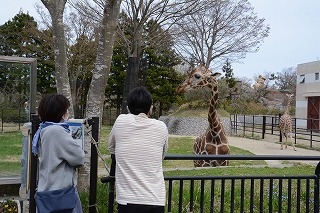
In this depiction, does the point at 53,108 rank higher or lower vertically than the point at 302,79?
lower

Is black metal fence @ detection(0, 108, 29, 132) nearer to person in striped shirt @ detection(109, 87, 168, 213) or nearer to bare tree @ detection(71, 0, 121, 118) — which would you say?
bare tree @ detection(71, 0, 121, 118)

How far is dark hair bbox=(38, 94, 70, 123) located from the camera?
105 inches

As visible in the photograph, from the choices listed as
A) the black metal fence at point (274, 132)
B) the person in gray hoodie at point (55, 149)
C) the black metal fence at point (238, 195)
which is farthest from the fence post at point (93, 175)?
the black metal fence at point (274, 132)

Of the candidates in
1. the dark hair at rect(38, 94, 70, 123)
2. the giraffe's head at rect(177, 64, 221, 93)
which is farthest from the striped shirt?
the giraffe's head at rect(177, 64, 221, 93)

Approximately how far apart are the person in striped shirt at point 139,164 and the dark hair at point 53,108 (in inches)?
16.5

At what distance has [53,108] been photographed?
2.68 metres

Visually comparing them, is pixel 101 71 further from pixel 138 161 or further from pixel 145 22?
pixel 145 22

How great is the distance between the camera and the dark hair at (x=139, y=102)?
269cm

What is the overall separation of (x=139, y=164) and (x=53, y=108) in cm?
74

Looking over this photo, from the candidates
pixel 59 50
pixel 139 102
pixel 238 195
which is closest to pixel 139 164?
pixel 139 102

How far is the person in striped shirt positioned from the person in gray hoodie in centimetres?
31

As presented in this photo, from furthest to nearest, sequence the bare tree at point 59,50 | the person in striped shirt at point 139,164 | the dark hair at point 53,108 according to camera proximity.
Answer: the bare tree at point 59,50 → the dark hair at point 53,108 → the person in striped shirt at point 139,164

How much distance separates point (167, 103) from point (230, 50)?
6933 millimetres

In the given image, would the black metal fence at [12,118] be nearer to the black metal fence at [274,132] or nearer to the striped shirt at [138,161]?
the striped shirt at [138,161]
